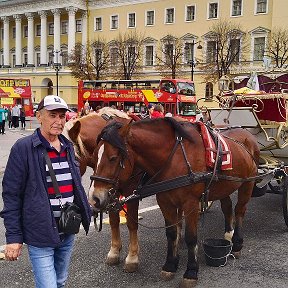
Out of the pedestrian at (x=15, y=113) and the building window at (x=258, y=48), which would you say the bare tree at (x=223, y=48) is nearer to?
the building window at (x=258, y=48)

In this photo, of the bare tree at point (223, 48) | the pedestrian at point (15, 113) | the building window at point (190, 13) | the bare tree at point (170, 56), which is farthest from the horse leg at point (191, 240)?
the building window at point (190, 13)

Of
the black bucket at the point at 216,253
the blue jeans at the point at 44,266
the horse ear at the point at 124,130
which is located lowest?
the black bucket at the point at 216,253

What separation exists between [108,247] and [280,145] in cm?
328

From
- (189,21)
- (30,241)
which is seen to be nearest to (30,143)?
(30,241)

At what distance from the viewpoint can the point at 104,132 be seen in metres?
3.92

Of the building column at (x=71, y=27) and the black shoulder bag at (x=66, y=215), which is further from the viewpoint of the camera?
the building column at (x=71, y=27)

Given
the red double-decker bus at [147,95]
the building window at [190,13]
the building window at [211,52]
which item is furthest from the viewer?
the building window at [190,13]

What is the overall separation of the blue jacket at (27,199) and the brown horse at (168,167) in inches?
37.8

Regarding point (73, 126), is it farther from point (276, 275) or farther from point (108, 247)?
point (276, 275)

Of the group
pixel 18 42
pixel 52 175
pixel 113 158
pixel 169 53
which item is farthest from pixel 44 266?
pixel 18 42

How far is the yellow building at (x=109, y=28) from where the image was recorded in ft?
163

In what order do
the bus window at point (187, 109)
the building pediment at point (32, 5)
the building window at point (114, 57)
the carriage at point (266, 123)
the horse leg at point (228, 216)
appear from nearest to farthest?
1. the horse leg at point (228, 216)
2. the carriage at point (266, 123)
3. the bus window at point (187, 109)
4. the building window at point (114, 57)
5. the building pediment at point (32, 5)

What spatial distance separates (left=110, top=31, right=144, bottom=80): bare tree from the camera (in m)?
53.8

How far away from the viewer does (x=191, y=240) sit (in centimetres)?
443
